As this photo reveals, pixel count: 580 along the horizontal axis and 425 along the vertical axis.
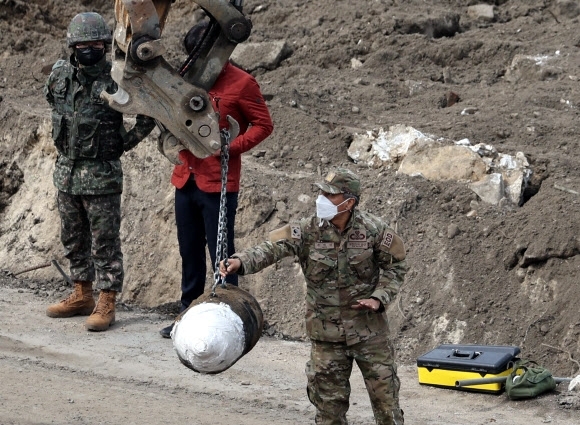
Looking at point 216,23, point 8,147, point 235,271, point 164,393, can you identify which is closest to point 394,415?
point 235,271

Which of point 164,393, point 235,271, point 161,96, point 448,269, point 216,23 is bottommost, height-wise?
point 164,393

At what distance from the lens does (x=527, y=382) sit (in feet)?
26.1

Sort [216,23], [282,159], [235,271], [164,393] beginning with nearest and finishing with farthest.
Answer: [235,271] < [216,23] < [164,393] < [282,159]

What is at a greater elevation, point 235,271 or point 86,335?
point 235,271

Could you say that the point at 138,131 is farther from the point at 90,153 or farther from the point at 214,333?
the point at 214,333

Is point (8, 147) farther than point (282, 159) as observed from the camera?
Yes

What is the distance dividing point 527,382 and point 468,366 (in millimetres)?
434

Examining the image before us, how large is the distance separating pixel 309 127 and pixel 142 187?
1.81 m

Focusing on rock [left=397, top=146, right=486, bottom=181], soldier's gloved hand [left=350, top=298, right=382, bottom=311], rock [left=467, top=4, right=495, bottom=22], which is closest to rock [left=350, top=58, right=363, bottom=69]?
rock [left=467, top=4, right=495, bottom=22]

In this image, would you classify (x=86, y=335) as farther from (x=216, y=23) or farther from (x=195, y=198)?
(x=216, y=23)

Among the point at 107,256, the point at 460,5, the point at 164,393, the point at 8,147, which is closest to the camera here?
the point at 164,393

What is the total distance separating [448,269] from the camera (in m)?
9.59

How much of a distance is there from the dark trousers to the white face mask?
6.48 feet

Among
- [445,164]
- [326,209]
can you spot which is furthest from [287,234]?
[445,164]
